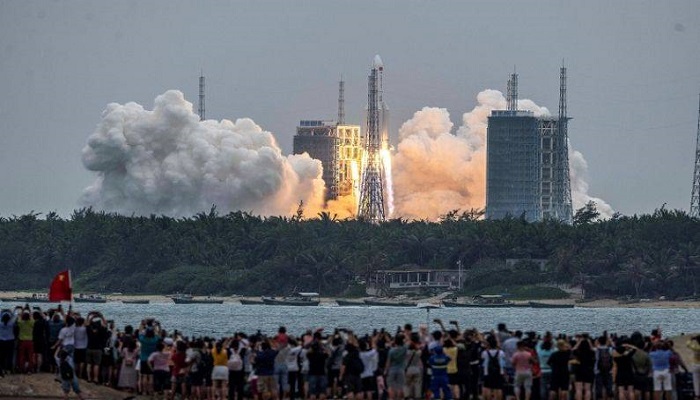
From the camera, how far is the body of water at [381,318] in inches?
5512

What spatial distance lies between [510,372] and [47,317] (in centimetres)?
1657

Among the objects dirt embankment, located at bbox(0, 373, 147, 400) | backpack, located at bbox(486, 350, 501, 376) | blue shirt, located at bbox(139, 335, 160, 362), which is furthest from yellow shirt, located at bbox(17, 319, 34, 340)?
backpack, located at bbox(486, 350, 501, 376)

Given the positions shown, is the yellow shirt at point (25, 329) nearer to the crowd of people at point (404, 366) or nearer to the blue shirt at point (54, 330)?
the blue shirt at point (54, 330)

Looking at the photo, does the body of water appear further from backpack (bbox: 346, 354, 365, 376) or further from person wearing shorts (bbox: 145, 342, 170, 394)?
backpack (bbox: 346, 354, 365, 376)

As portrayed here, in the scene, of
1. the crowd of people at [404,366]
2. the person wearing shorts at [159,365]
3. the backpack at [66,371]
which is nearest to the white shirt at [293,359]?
the crowd of people at [404,366]

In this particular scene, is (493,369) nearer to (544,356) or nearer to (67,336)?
(544,356)

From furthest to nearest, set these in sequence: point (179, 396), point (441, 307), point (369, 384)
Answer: point (441, 307), point (179, 396), point (369, 384)

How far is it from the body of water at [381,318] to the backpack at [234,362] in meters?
69.3

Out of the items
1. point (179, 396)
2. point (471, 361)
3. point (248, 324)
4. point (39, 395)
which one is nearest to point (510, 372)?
point (471, 361)

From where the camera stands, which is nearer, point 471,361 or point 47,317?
point 471,361

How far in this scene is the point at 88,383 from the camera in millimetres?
57000

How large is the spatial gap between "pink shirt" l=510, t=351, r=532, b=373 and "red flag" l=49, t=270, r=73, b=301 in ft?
59.4

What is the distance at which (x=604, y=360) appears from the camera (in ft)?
176

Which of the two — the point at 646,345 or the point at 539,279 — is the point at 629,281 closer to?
the point at 539,279
